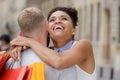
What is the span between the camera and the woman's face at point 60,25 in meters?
4.28

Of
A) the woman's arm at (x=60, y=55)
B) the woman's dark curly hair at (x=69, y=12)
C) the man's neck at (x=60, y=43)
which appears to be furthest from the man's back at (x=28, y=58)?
the woman's dark curly hair at (x=69, y=12)

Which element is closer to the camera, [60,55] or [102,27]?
[60,55]

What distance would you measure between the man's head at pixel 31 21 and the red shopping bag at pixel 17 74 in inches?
11.8

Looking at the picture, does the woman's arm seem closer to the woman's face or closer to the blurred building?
the woman's face

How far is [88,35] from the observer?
108 ft

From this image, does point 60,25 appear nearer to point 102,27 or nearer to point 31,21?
point 31,21

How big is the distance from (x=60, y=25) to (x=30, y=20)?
0.33 meters

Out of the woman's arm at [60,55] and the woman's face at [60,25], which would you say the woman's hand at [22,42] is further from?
the woman's face at [60,25]

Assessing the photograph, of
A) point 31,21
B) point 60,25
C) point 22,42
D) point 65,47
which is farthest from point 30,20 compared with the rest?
point 65,47

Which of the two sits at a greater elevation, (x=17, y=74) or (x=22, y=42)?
(x=22, y=42)

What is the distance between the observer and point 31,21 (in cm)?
404

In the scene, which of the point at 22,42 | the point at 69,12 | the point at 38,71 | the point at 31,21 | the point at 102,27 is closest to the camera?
the point at 38,71

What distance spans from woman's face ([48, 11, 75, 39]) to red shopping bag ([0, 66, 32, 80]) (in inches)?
18.0

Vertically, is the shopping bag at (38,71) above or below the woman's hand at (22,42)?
below
